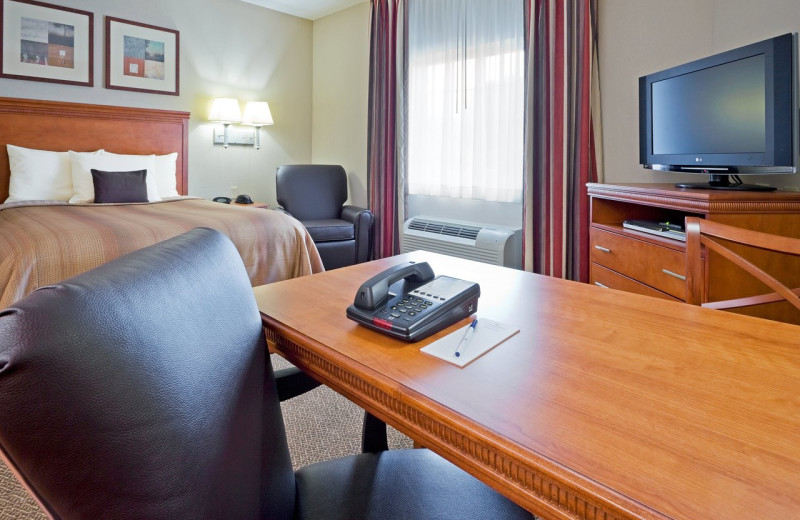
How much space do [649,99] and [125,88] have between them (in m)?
3.98

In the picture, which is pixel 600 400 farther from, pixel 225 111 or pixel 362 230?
pixel 225 111

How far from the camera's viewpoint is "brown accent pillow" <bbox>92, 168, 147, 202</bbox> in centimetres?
348

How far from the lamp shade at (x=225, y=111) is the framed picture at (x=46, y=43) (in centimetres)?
95

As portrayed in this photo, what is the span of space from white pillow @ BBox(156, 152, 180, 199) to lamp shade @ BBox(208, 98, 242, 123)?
58 centimetres

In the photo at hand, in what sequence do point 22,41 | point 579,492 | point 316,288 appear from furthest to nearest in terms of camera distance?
→ point 22,41 → point 316,288 → point 579,492

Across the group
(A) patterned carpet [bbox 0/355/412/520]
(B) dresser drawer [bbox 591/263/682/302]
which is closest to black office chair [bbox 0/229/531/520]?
(A) patterned carpet [bbox 0/355/412/520]

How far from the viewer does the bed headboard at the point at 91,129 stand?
3.65 metres

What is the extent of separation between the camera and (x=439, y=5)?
13.5ft

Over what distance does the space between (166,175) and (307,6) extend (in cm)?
225

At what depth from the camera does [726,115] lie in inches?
90.0

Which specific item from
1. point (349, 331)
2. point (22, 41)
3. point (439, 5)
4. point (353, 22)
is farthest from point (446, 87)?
point (349, 331)

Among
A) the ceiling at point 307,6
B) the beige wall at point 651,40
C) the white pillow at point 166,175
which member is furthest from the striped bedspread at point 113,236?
the ceiling at point 307,6

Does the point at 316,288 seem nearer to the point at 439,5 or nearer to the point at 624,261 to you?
the point at 624,261

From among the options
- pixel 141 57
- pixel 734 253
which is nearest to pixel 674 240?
pixel 734 253
